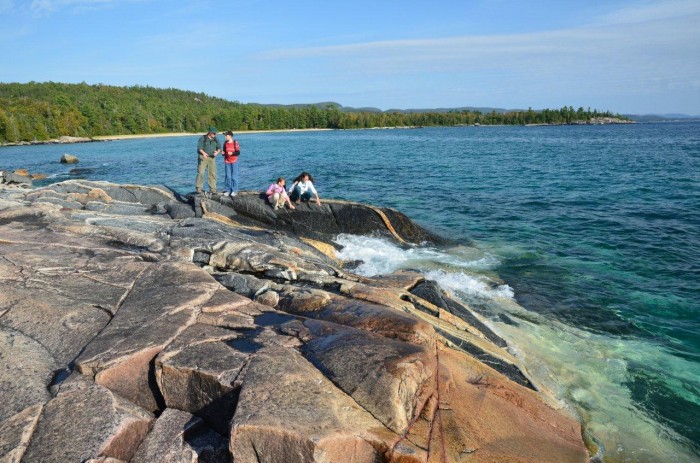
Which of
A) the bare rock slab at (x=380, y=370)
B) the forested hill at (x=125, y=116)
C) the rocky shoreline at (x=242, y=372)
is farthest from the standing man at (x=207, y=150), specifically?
the forested hill at (x=125, y=116)

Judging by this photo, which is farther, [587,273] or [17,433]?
[587,273]

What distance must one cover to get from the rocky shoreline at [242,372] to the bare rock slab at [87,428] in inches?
0.7

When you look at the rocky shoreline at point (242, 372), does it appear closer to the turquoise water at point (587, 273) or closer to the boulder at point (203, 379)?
the boulder at point (203, 379)

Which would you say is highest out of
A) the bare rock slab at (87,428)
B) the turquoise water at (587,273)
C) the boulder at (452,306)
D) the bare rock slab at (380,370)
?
the bare rock slab at (380,370)

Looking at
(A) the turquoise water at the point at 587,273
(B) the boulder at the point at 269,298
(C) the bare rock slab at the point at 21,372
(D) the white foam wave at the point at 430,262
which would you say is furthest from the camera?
(D) the white foam wave at the point at 430,262

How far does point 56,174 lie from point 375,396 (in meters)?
48.9

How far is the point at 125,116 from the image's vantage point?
138 meters

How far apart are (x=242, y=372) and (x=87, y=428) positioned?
1720 millimetres

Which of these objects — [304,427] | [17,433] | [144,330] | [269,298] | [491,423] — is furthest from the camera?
[269,298]

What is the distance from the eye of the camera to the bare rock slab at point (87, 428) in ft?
15.3

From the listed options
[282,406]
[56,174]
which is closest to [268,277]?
[282,406]

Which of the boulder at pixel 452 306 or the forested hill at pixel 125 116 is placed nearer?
the boulder at pixel 452 306

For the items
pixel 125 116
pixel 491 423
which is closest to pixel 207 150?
pixel 491 423

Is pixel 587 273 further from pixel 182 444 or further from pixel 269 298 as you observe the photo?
pixel 182 444
